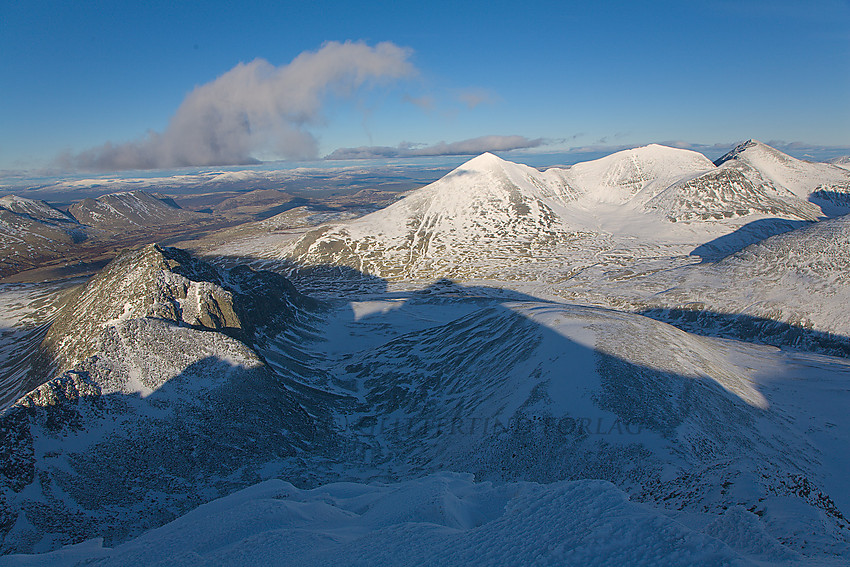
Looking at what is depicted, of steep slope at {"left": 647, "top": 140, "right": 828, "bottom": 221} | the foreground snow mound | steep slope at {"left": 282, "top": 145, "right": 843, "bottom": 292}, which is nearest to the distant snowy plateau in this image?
the foreground snow mound

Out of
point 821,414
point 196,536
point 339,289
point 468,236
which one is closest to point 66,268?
point 339,289

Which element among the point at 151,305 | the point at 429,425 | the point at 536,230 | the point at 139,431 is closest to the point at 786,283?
the point at 429,425

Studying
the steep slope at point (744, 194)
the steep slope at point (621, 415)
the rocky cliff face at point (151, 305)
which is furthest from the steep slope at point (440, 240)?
the steep slope at point (621, 415)

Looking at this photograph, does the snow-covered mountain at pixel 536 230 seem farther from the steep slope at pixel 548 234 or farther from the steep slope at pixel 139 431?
the steep slope at pixel 139 431

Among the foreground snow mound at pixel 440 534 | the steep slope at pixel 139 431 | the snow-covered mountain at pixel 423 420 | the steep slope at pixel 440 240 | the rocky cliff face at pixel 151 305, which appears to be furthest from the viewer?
the steep slope at pixel 440 240

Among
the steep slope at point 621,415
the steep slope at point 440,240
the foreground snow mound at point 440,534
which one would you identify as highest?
the steep slope at point 440,240

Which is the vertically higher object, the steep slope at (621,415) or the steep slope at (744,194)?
the steep slope at (744,194)
